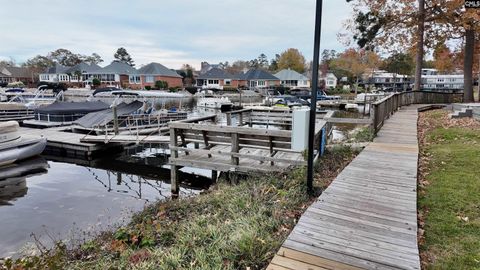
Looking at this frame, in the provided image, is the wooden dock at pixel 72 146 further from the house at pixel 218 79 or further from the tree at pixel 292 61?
the tree at pixel 292 61

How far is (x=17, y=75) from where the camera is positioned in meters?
81.6

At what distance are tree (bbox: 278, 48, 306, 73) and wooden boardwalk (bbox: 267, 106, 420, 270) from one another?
83.2 m

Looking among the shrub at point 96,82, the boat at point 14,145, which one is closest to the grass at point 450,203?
the boat at point 14,145

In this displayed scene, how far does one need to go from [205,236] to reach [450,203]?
3.74 metres

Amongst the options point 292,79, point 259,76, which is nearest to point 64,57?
point 259,76

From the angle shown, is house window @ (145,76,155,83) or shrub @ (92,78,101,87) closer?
shrub @ (92,78,101,87)

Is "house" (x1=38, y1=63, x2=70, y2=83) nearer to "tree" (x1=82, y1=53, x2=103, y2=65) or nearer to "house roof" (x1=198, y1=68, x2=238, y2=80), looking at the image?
"tree" (x1=82, y1=53, x2=103, y2=65)

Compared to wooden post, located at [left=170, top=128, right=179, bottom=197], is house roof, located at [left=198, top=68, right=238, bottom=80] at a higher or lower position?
higher

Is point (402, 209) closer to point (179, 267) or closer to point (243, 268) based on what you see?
point (243, 268)

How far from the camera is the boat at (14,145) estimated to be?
12180 mm

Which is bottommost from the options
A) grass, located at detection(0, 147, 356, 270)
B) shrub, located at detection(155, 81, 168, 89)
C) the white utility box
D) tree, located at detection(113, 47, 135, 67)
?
grass, located at detection(0, 147, 356, 270)

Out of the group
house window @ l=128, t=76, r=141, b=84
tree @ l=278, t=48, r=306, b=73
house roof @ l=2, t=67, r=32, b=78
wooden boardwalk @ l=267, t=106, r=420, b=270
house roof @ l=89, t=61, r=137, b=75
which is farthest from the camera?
tree @ l=278, t=48, r=306, b=73

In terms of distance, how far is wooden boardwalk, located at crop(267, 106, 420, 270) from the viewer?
10.4ft

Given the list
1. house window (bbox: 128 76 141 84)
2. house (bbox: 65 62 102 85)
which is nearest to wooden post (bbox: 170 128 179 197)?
house window (bbox: 128 76 141 84)
